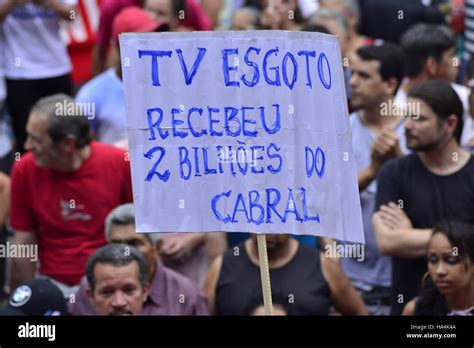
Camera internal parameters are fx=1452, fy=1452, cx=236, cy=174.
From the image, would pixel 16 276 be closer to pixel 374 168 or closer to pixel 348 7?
pixel 374 168

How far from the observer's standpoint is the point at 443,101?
282 inches

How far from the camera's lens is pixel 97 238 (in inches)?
296

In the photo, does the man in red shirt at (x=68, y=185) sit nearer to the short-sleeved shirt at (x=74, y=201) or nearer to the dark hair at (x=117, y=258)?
the short-sleeved shirt at (x=74, y=201)

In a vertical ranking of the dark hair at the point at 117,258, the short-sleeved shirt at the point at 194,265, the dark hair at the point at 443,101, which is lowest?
the dark hair at the point at 117,258

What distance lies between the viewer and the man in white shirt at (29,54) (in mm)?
9242

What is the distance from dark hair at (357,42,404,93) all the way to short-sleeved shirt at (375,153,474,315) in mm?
1043

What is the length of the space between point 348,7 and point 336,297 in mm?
4139

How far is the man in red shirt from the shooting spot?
748 centimetres

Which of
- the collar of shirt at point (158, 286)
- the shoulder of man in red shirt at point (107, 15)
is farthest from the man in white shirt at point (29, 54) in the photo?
the collar of shirt at point (158, 286)

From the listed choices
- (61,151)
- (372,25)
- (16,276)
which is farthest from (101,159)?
(372,25)

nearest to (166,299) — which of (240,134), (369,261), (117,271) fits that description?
(117,271)

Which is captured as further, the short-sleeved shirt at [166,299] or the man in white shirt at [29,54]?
the man in white shirt at [29,54]

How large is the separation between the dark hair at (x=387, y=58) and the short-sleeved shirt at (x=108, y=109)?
4.73 ft

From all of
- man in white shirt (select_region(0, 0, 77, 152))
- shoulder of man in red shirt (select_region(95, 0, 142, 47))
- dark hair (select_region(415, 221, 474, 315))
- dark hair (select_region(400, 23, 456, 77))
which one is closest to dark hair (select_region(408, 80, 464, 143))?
dark hair (select_region(415, 221, 474, 315))
